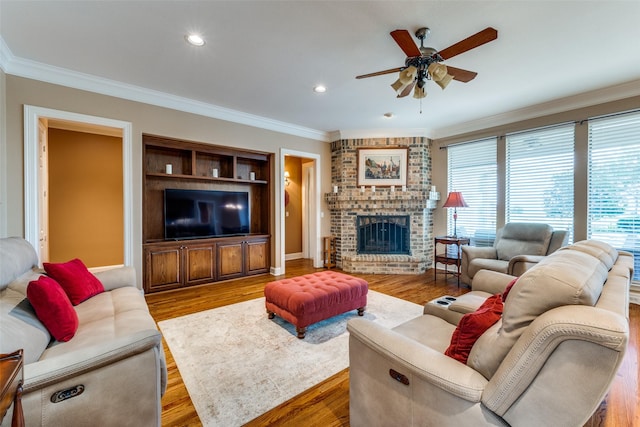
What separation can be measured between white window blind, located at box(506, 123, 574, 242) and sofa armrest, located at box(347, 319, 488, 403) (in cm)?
421

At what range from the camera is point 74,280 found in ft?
7.23

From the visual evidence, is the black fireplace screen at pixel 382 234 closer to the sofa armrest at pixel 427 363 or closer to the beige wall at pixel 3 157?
the sofa armrest at pixel 427 363

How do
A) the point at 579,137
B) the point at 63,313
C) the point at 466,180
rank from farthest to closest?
1. the point at 466,180
2. the point at 579,137
3. the point at 63,313

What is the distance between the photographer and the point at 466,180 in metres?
5.05

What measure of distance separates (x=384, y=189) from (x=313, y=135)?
1802 mm

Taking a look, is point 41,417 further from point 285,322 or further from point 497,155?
point 497,155

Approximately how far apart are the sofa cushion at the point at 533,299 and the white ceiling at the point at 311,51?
209 centimetres

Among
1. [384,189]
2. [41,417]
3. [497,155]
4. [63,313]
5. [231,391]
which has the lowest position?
[231,391]

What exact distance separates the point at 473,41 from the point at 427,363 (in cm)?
228

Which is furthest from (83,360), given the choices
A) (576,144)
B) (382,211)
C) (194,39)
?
(576,144)

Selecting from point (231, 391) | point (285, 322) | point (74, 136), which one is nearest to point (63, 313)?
point (231, 391)

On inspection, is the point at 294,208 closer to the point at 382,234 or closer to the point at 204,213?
the point at 382,234

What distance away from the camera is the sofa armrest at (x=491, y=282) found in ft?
7.68

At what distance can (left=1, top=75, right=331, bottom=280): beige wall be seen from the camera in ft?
9.37
